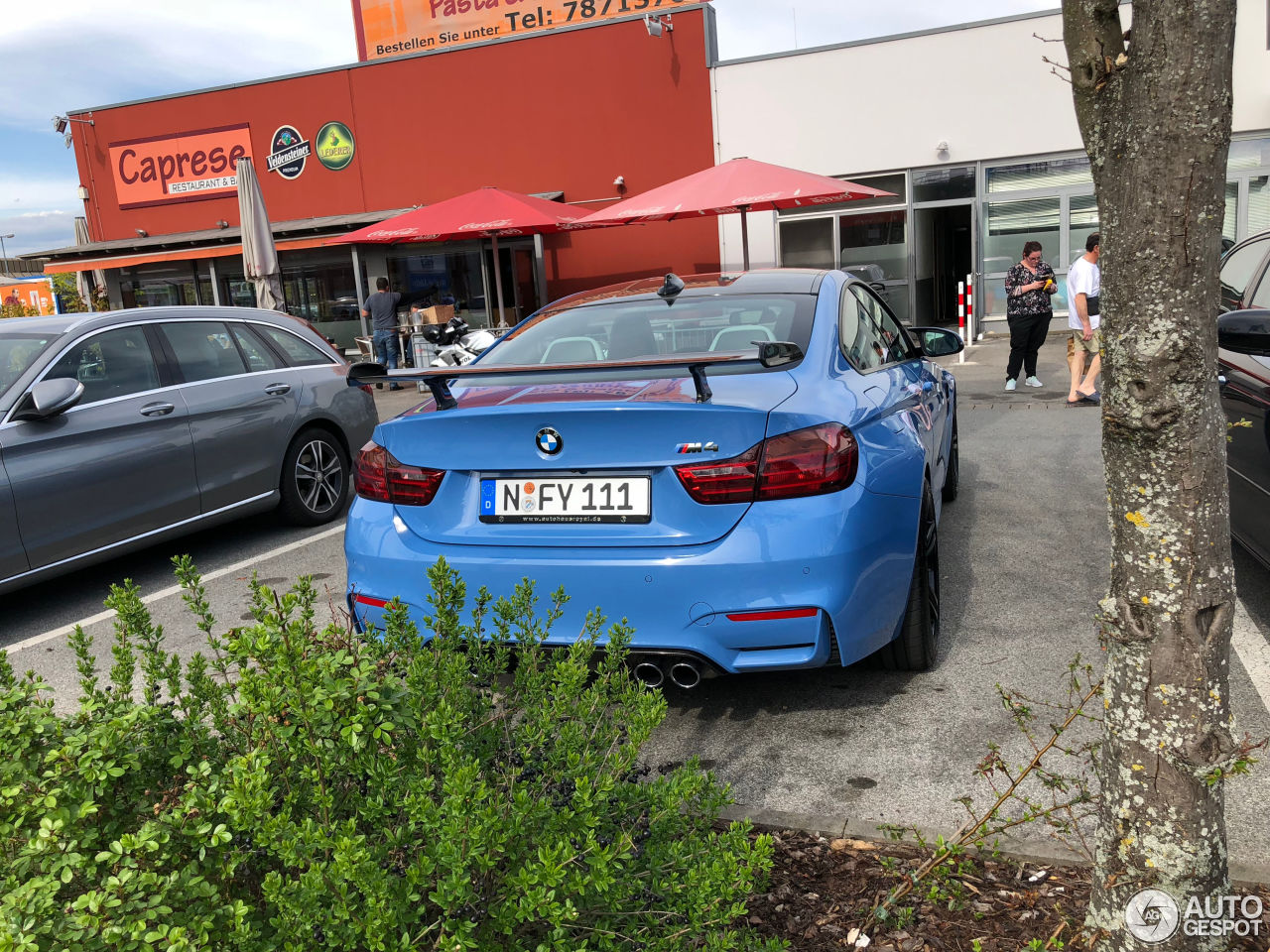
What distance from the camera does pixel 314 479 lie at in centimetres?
698

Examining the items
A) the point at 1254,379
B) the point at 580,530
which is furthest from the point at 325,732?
the point at 1254,379

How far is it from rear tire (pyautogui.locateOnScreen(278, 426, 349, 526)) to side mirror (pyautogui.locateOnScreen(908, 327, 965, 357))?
398cm

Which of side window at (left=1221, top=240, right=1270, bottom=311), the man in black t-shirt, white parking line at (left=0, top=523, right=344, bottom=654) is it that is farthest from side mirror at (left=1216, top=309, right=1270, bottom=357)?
the man in black t-shirt

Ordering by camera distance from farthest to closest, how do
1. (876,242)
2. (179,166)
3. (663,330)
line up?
(179,166) → (876,242) → (663,330)

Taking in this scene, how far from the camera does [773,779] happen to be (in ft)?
10.3

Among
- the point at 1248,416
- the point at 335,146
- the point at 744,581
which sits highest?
the point at 335,146

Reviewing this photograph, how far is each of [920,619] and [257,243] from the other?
39.4ft

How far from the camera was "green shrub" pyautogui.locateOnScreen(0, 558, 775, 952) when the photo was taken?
1502 mm

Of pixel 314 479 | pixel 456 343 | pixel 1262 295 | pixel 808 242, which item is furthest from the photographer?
pixel 808 242

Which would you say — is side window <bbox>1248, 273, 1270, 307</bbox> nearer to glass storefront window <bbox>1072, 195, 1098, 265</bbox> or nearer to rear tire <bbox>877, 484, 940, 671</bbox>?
rear tire <bbox>877, 484, 940, 671</bbox>

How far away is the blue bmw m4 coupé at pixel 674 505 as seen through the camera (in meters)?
3.03

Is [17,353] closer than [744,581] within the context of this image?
No

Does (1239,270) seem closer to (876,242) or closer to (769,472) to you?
(769,472)

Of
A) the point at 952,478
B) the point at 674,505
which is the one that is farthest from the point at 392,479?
the point at 952,478
